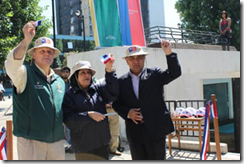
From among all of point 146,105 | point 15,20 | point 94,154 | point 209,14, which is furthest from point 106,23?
point 209,14

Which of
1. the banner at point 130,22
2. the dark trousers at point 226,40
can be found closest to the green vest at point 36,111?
the banner at point 130,22

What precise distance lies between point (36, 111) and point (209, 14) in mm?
15838

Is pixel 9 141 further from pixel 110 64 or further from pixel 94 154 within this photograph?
pixel 110 64

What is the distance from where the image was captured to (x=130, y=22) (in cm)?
631

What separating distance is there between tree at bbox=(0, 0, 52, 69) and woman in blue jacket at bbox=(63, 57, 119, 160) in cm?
1135

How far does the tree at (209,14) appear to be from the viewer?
1484 cm

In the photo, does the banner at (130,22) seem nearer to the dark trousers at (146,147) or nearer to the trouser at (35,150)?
the dark trousers at (146,147)

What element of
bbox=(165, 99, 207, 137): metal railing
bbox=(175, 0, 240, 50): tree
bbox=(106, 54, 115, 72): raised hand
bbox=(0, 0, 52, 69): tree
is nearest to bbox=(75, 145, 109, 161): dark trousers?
bbox=(106, 54, 115, 72): raised hand

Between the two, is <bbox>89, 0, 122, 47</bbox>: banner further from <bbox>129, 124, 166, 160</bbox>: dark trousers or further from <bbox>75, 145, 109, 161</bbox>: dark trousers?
<bbox>75, 145, 109, 161</bbox>: dark trousers

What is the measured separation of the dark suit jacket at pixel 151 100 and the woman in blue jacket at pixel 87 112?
24 cm

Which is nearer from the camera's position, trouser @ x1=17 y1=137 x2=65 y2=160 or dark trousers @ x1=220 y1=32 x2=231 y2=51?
trouser @ x1=17 y1=137 x2=65 y2=160

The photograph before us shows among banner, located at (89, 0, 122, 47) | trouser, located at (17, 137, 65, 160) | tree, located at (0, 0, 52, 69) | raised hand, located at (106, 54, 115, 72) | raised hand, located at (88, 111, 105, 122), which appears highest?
tree, located at (0, 0, 52, 69)

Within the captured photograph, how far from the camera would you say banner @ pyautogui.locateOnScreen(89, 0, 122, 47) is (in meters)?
6.12

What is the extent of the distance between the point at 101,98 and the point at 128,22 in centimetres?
391
